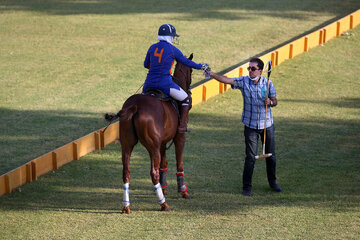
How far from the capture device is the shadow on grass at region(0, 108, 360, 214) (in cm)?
973

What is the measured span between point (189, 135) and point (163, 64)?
4168 millimetres

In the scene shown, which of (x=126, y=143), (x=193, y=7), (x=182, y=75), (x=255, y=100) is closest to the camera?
(x=126, y=143)

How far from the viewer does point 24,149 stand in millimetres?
12344

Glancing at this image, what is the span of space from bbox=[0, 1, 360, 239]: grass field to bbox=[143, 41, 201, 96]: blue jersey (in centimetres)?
198

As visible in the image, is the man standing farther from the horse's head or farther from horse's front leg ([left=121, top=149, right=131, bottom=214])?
horse's front leg ([left=121, top=149, right=131, bottom=214])

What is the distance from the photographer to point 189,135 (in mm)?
13484

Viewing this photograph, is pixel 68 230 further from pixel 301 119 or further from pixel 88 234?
pixel 301 119

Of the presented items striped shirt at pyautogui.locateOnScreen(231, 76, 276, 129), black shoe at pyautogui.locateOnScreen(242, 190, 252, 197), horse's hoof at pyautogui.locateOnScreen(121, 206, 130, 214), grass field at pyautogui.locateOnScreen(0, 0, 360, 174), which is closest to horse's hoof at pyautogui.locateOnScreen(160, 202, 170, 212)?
horse's hoof at pyautogui.locateOnScreen(121, 206, 130, 214)

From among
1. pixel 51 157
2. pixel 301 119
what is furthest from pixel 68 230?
pixel 301 119

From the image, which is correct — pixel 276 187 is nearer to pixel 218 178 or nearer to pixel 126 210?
pixel 218 178

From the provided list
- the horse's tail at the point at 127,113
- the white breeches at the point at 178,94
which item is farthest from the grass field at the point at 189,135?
the white breeches at the point at 178,94

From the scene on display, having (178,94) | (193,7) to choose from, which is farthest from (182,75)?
(193,7)

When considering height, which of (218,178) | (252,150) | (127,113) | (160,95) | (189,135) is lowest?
(218,178)

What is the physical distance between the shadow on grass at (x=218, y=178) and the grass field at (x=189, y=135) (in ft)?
0.08
